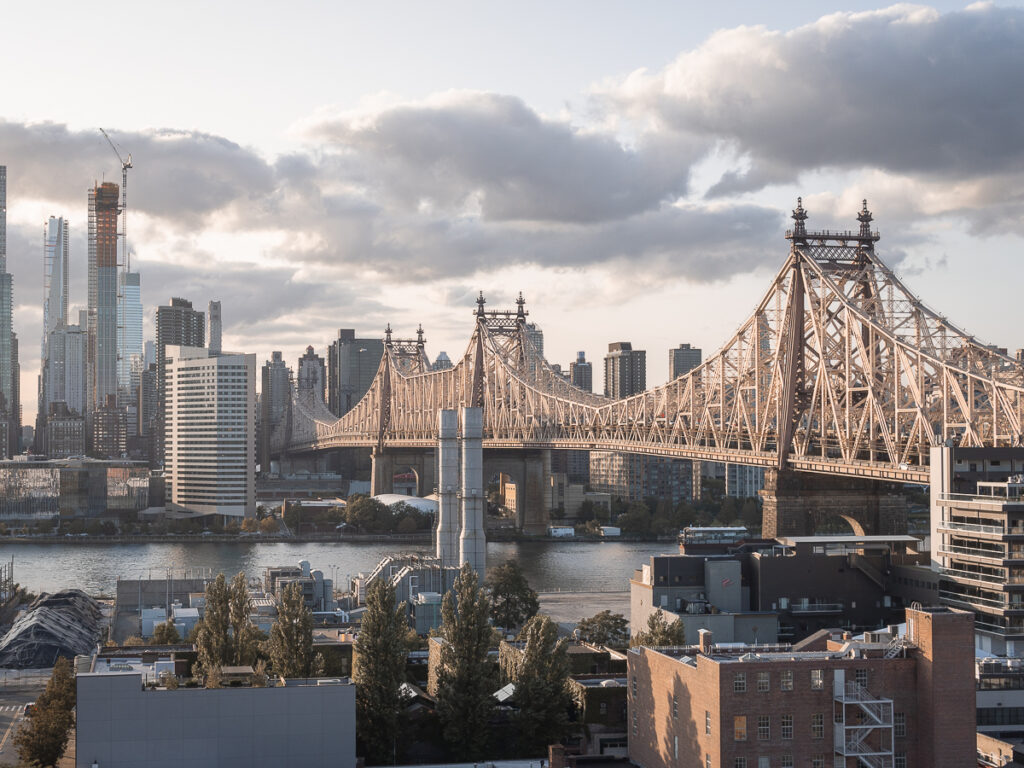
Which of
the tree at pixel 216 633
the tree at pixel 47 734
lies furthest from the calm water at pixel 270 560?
the tree at pixel 47 734

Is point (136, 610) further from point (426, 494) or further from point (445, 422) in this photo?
point (426, 494)

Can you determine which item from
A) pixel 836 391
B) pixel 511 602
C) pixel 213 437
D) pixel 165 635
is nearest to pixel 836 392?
pixel 836 391

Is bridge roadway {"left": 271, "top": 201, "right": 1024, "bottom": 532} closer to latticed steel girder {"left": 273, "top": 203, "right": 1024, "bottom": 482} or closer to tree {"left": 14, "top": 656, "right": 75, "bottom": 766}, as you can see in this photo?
latticed steel girder {"left": 273, "top": 203, "right": 1024, "bottom": 482}

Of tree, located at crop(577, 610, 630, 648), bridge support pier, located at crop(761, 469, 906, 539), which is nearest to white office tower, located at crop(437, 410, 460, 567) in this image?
tree, located at crop(577, 610, 630, 648)

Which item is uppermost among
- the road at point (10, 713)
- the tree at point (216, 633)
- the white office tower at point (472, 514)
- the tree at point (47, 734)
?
the white office tower at point (472, 514)

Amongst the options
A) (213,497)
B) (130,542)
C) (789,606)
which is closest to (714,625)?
(789,606)

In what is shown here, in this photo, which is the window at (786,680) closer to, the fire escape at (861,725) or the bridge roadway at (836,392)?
the fire escape at (861,725)
